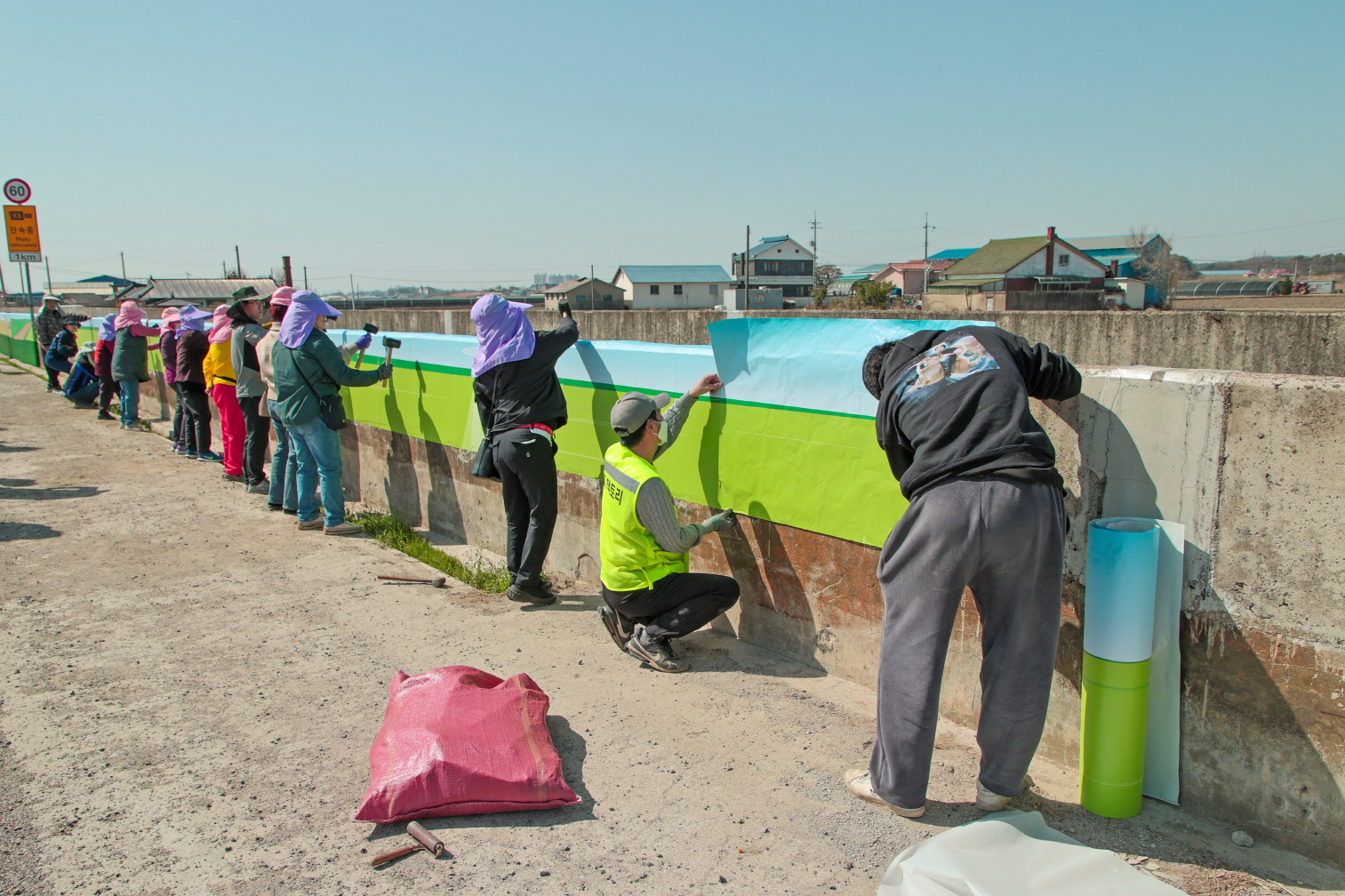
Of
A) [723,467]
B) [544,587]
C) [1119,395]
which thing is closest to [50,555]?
[544,587]

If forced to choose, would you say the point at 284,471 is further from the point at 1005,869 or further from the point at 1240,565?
the point at 1240,565

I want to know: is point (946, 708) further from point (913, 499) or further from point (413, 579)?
point (413, 579)

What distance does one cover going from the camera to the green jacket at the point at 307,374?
21.3 ft

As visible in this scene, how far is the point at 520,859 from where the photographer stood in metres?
2.57

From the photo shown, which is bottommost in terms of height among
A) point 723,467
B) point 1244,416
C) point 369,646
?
point 369,646

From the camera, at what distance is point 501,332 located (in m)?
4.88

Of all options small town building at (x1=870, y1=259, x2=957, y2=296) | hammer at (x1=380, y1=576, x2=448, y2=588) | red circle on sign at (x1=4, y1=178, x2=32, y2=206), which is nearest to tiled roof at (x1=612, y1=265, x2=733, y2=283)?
small town building at (x1=870, y1=259, x2=957, y2=296)

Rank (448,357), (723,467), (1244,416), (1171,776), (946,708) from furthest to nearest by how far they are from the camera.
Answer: (448,357) < (723,467) < (946,708) < (1171,776) < (1244,416)

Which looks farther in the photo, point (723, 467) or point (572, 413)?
point (572, 413)

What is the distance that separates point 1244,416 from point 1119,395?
357mm

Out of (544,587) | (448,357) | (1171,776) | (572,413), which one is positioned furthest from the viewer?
(448,357)

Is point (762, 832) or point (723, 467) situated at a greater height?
point (723, 467)

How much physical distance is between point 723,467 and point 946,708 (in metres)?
1.54

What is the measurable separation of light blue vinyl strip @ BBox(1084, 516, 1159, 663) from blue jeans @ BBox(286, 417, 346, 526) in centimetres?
565
